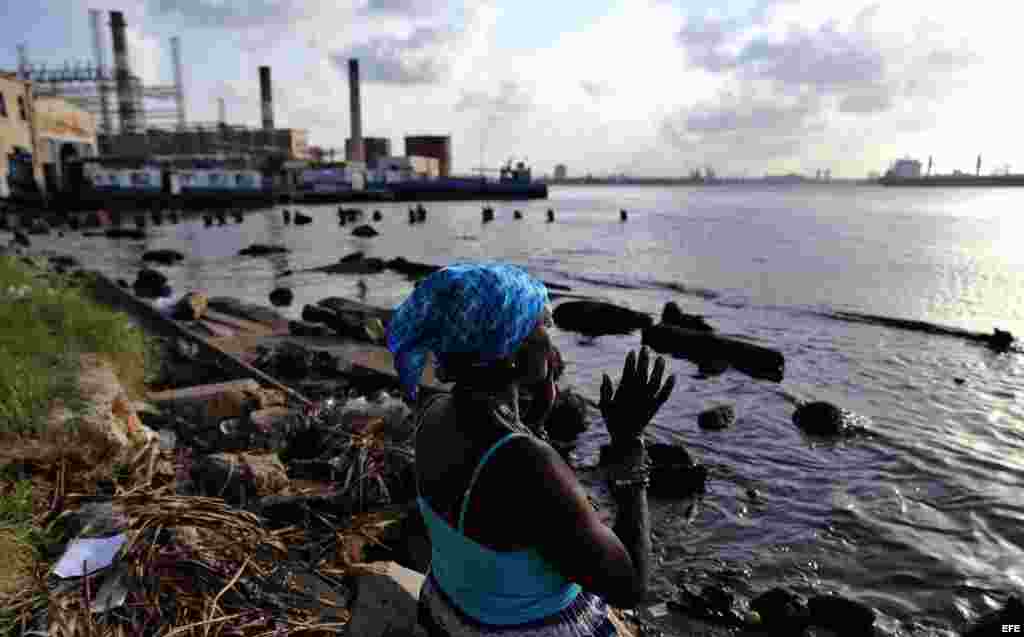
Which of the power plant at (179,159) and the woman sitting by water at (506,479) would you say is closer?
the woman sitting by water at (506,479)

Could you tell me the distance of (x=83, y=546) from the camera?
362 cm

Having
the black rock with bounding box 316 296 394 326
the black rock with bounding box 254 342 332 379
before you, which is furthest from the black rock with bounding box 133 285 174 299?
the black rock with bounding box 254 342 332 379

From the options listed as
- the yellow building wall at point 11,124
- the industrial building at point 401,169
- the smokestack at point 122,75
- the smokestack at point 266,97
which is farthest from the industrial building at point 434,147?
the yellow building wall at point 11,124

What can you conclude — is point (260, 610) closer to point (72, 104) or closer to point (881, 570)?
point (881, 570)

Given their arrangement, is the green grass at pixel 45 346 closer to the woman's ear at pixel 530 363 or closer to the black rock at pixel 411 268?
the woman's ear at pixel 530 363

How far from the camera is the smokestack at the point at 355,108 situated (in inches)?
4077

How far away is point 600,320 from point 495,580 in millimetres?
15640

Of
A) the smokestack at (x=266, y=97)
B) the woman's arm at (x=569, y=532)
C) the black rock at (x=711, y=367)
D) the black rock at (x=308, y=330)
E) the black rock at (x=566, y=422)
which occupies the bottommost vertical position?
the black rock at (x=711, y=367)

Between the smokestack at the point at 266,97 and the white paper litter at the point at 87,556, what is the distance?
108 m

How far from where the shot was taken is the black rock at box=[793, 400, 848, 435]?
9508 mm

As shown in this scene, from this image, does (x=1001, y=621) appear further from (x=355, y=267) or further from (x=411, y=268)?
(x=355, y=267)

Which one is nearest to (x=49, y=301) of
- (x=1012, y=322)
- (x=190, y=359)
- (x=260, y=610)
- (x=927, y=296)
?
(x=190, y=359)

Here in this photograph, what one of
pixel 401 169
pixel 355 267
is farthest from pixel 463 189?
pixel 355 267

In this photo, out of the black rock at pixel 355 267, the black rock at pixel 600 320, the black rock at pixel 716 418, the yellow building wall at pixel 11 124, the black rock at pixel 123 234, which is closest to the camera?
the black rock at pixel 716 418
